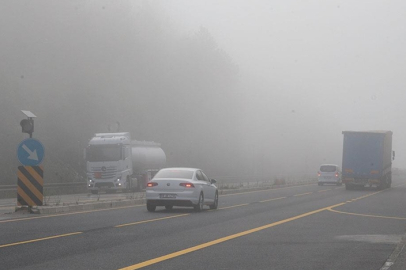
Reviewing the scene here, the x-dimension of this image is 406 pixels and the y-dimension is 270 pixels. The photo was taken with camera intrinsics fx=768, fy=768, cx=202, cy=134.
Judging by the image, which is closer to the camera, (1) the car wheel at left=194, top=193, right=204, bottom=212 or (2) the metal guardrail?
(1) the car wheel at left=194, top=193, right=204, bottom=212

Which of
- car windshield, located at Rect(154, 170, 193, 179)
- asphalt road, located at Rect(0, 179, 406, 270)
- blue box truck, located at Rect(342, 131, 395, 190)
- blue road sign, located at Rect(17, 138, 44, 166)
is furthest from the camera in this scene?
blue box truck, located at Rect(342, 131, 395, 190)

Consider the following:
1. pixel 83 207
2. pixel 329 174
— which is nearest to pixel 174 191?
pixel 83 207

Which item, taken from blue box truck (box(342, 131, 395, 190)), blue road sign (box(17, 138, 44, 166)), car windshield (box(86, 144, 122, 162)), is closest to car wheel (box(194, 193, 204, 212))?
blue road sign (box(17, 138, 44, 166))

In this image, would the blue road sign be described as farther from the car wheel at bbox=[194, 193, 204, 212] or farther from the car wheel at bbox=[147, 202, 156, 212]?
the car wheel at bbox=[194, 193, 204, 212]

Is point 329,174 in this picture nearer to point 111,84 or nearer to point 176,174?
point 111,84

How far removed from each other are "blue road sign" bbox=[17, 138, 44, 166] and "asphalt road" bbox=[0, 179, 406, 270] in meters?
1.87

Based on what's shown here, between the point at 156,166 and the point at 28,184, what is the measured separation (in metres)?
30.0

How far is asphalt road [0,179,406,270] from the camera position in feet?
37.8

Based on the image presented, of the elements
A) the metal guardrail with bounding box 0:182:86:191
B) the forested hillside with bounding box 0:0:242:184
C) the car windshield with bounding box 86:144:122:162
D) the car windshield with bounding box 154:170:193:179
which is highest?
the forested hillside with bounding box 0:0:242:184

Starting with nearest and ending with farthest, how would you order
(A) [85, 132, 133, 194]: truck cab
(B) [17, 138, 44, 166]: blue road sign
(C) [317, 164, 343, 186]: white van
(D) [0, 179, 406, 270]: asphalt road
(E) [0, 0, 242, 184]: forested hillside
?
(D) [0, 179, 406, 270]: asphalt road → (B) [17, 138, 44, 166]: blue road sign → (A) [85, 132, 133, 194]: truck cab → (E) [0, 0, 242, 184]: forested hillside → (C) [317, 164, 343, 186]: white van

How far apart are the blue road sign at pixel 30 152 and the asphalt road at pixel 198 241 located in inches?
73.7

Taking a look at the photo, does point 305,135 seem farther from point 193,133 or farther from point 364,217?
point 364,217

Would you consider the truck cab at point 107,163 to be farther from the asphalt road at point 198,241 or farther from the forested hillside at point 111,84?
the asphalt road at point 198,241

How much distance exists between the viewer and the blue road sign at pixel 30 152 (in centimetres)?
2250
